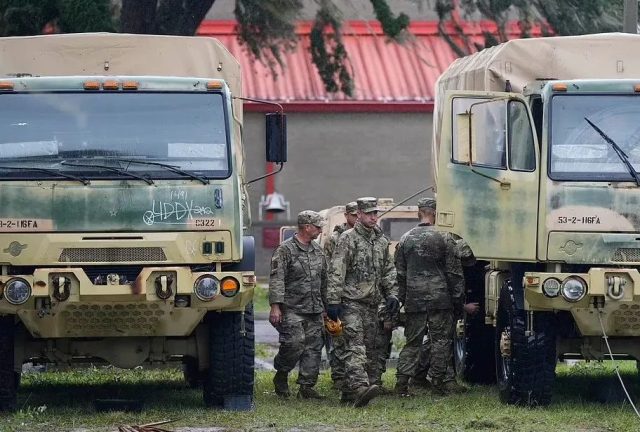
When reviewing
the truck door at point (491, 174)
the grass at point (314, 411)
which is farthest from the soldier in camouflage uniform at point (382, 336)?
the truck door at point (491, 174)

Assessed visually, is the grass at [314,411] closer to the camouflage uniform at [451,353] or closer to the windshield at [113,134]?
the camouflage uniform at [451,353]

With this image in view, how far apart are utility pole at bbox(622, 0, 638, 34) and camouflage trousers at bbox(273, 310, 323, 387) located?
681 centimetres

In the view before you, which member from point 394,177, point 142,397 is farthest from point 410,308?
point 394,177

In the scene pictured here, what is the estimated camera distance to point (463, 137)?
12945 millimetres

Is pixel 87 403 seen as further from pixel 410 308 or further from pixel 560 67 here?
pixel 560 67

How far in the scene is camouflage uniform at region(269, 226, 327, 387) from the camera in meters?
14.5

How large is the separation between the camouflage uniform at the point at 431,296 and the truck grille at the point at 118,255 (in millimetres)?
3366

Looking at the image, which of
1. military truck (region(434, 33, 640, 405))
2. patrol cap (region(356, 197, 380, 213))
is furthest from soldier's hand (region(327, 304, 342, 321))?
military truck (region(434, 33, 640, 405))

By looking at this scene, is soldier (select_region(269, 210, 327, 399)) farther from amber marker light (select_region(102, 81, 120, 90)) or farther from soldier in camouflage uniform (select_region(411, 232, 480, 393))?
amber marker light (select_region(102, 81, 120, 90))

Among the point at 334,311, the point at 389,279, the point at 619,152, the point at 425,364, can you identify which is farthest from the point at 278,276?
the point at 619,152

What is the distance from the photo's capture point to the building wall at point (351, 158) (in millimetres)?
36562

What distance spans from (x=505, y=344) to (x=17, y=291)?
402 centimetres

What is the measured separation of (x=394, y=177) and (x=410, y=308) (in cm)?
2150

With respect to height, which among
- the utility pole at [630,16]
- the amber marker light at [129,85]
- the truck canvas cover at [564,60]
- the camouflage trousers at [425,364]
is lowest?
the camouflage trousers at [425,364]
